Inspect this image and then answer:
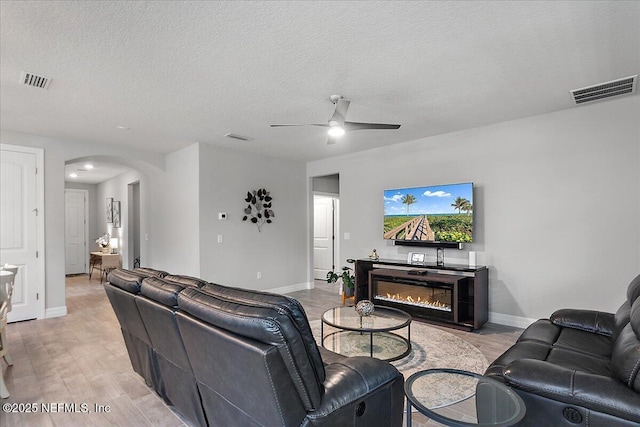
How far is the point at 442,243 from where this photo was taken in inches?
183

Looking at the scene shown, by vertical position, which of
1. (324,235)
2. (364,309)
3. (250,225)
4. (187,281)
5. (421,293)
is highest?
(250,225)

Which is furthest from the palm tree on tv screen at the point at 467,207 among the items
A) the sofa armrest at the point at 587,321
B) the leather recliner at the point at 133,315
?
the leather recliner at the point at 133,315

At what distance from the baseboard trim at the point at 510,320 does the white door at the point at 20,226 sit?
19.9 feet

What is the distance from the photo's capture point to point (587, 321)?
2578mm

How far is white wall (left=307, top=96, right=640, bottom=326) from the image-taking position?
351cm

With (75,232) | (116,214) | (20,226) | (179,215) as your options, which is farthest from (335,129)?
(75,232)

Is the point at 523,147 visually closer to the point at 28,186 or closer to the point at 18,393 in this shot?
the point at 18,393

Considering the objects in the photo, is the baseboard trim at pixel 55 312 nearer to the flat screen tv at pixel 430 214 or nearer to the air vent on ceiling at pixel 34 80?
the air vent on ceiling at pixel 34 80

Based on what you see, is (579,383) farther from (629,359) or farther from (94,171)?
(94,171)

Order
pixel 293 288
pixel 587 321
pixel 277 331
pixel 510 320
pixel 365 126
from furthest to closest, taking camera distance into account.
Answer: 1. pixel 293 288
2. pixel 510 320
3. pixel 365 126
4. pixel 587 321
5. pixel 277 331

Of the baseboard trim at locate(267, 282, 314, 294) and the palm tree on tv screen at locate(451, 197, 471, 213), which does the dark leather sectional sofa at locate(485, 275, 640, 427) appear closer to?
the palm tree on tv screen at locate(451, 197, 471, 213)

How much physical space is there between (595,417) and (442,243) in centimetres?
323

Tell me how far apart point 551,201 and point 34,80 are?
17.4 ft

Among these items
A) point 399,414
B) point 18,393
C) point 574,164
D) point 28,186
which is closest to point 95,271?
point 28,186
